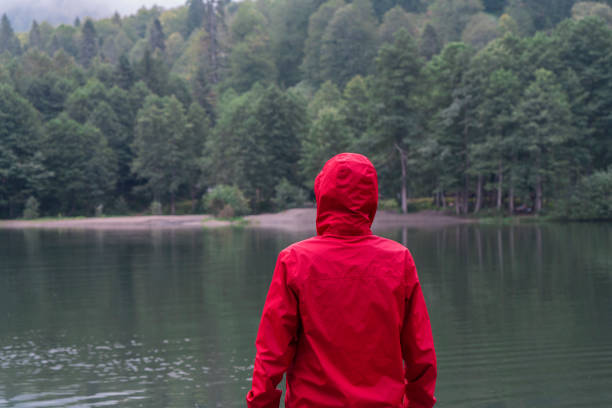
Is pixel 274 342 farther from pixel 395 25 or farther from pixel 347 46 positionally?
pixel 395 25

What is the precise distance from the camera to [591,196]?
146 ft

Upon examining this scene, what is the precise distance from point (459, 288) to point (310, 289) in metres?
13.1

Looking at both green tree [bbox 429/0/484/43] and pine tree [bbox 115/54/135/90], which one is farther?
green tree [bbox 429/0/484/43]

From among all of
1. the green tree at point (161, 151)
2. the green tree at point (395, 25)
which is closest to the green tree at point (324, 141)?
the green tree at point (161, 151)

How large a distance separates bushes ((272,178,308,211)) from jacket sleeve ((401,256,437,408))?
167 ft

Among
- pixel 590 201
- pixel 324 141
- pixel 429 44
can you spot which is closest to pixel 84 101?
pixel 324 141

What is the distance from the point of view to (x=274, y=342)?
3016 mm

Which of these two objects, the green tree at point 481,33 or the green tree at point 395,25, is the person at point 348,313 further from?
the green tree at point 395,25

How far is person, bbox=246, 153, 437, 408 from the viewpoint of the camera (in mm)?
3047

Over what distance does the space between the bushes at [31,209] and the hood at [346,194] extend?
56271 mm

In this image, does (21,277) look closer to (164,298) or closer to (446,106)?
(164,298)

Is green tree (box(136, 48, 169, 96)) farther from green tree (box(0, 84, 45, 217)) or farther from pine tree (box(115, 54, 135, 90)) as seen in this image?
green tree (box(0, 84, 45, 217))

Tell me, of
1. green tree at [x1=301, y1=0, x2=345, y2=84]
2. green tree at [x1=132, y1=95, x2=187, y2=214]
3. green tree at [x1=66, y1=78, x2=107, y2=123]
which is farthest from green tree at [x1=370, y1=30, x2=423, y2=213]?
green tree at [x1=301, y1=0, x2=345, y2=84]

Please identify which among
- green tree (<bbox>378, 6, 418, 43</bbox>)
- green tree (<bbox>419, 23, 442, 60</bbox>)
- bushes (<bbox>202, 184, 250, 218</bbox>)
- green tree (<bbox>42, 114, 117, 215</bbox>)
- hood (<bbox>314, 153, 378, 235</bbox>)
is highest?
green tree (<bbox>378, 6, 418, 43</bbox>)
